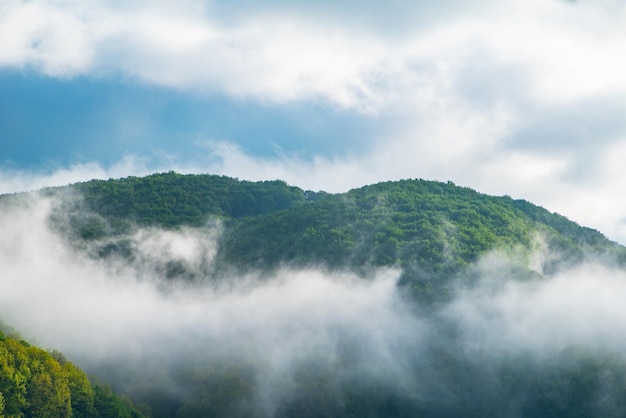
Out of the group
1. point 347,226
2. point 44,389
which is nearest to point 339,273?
point 347,226

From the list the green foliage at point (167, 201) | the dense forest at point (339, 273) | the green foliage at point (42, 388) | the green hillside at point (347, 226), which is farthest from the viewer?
the green foliage at point (167, 201)

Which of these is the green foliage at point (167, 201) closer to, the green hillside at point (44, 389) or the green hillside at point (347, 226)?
the green hillside at point (347, 226)

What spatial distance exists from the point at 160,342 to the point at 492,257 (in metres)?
54.6

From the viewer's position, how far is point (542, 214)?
172625 millimetres

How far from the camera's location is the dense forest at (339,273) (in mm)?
110750

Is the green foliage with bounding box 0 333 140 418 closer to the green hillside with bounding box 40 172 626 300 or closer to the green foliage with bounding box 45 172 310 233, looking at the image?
the green hillside with bounding box 40 172 626 300

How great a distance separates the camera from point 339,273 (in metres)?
143

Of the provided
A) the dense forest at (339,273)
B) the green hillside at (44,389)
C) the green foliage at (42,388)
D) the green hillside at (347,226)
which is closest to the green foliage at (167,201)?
the green hillside at (347,226)

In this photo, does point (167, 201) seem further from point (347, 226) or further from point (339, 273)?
point (339, 273)

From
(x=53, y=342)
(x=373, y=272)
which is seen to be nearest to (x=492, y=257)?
(x=373, y=272)

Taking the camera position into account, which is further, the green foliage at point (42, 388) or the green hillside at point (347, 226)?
the green hillside at point (347, 226)

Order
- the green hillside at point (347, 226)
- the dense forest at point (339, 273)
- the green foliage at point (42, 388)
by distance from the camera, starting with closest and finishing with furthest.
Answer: the green foliage at point (42, 388), the dense forest at point (339, 273), the green hillside at point (347, 226)

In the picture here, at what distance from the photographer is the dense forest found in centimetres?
11075

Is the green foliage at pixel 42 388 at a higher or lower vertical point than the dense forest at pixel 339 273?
lower
